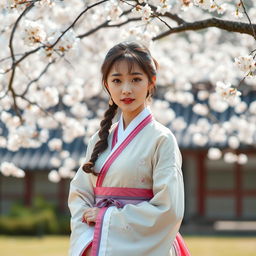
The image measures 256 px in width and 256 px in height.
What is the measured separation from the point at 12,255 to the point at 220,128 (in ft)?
12.7

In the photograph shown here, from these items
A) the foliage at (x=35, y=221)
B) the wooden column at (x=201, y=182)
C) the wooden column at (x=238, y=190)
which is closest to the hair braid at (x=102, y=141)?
the foliage at (x=35, y=221)

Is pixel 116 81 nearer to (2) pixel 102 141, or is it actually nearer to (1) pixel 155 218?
(2) pixel 102 141

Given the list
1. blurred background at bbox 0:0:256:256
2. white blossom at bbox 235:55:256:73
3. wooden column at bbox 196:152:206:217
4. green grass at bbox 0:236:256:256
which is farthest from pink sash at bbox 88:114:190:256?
wooden column at bbox 196:152:206:217

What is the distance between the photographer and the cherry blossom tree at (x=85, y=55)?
13.4ft

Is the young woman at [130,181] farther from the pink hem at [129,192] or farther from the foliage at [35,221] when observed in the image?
the foliage at [35,221]

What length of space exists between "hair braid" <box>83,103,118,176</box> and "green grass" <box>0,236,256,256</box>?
7.07 meters

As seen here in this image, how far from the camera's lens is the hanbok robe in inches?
118

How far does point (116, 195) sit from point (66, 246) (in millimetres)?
8673

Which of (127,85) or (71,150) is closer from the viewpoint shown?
(127,85)

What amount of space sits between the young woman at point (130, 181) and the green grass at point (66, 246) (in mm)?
7150

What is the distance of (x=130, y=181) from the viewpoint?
3.09 metres

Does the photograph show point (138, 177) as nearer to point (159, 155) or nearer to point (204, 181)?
point (159, 155)

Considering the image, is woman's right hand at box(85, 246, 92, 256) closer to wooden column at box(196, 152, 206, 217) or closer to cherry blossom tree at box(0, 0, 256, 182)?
cherry blossom tree at box(0, 0, 256, 182)

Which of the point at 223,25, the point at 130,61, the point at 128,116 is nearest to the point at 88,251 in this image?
the point at 128,116
